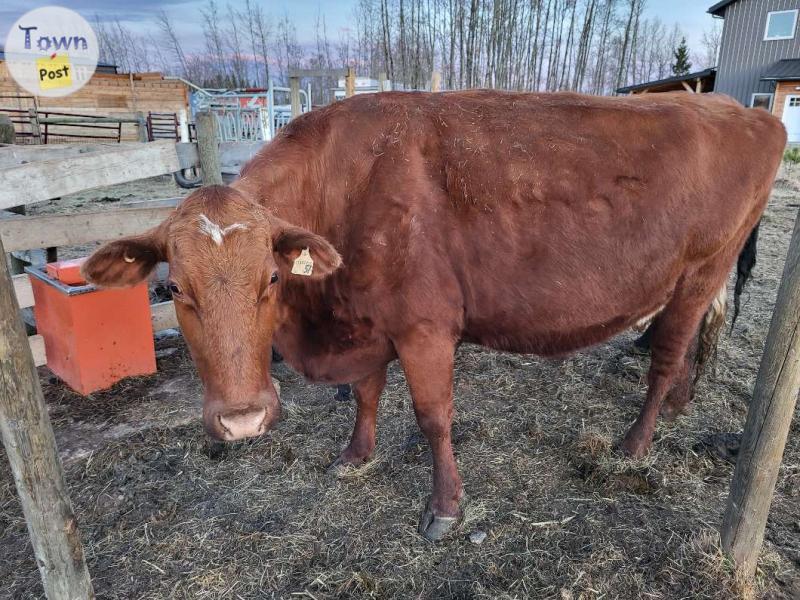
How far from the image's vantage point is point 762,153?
10.5ft

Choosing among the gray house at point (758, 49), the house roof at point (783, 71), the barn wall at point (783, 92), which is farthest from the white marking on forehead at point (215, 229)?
the barn wall at point (783, 92)

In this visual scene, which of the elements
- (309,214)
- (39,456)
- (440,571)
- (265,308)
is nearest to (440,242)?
(309,214)

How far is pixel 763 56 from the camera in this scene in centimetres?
2689

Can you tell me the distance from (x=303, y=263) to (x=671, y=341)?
2.56 metres

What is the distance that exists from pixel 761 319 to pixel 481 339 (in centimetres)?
395

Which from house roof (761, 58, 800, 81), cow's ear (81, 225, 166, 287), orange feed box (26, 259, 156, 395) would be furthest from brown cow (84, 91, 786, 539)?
house roof (761, 58, 800, 81)

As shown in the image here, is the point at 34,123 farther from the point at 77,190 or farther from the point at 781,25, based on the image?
the point at 781,25

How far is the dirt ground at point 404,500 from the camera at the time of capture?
251 centimetres

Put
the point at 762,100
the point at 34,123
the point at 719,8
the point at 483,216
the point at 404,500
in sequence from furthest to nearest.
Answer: the point at 719,8, the point at 762,100, the point at 34,123, the point at 404,500, the point at 483,216

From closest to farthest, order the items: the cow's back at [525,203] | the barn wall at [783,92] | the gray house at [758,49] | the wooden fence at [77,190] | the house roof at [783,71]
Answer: the cow's back at [525,203]
the wooden fence at [77,190]
the house roof at [783,71]
the barn wall at [783,92]
the gray house at [758,49]

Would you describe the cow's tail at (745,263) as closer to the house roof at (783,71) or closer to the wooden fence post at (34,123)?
the wooden fence post at (34,123)

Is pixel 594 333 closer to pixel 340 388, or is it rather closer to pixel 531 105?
pixel 531 105

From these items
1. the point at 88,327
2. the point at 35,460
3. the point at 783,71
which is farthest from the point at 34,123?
the point at 783,71

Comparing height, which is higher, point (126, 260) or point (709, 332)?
point (126, 260)
